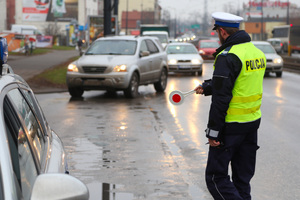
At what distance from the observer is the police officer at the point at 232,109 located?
4898mm

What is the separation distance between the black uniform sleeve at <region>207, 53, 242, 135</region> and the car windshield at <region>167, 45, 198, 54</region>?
2425 centimetres

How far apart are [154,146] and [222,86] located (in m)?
4.85

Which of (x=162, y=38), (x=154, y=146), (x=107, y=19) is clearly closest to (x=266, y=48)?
(x=107, y=19)

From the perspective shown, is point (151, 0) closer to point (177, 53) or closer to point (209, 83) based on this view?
point (177, 53)

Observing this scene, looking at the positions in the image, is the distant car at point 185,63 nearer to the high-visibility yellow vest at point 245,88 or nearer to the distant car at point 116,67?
the distant car at point 116,67

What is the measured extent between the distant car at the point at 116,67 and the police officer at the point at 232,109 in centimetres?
1182

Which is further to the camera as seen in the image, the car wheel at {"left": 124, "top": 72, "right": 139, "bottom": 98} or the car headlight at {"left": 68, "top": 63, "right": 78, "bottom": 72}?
the car headlight at {"left": 68, "top": 63, "right": 78, "bottom": 72}

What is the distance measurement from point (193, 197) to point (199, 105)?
30.7 ft

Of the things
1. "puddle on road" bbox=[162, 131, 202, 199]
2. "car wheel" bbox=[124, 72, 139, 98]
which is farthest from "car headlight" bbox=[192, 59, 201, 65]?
"puddle on road" bbox=[162, 131, 202, 199]

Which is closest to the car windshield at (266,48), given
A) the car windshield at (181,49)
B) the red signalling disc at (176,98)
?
the car windshield at (181,49)

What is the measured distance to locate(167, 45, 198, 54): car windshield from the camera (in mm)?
29266

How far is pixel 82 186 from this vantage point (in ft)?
8.68

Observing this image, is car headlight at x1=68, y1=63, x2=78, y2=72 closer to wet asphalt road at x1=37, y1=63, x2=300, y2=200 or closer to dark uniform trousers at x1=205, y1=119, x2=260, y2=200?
wet asphalt road at x1=37, y1=63, x2=300, y2=200

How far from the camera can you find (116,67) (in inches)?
669
